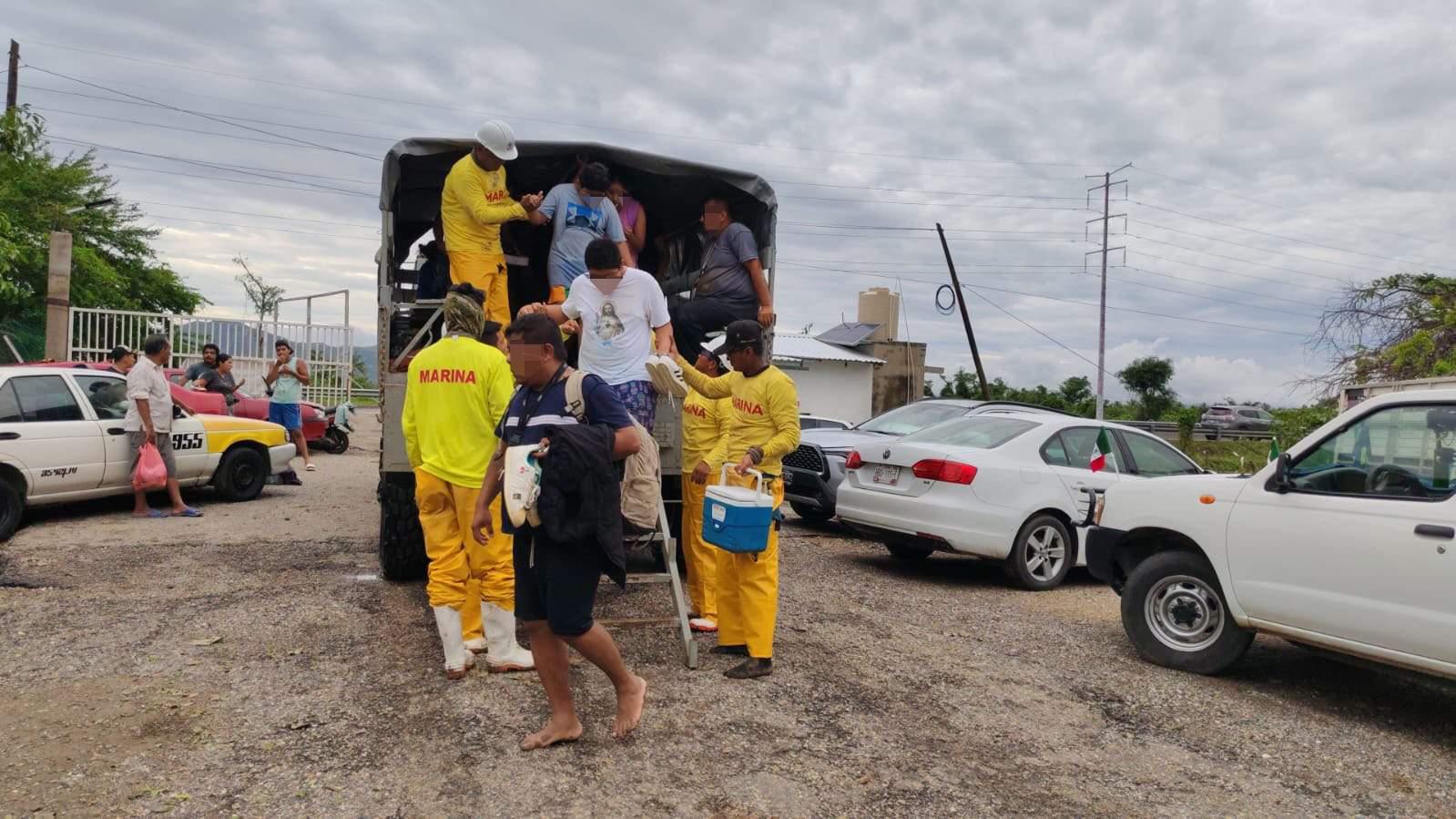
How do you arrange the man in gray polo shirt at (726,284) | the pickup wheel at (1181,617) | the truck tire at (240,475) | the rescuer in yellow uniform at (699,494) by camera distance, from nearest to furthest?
the pickup wheel at (1181,617), the rescuer in yellow uniform at (699,494), the man in gray polo shirt at (726,284), the truck tire at (240,475)

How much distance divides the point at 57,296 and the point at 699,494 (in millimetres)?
14545

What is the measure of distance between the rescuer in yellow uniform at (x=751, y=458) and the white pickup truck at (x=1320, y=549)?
2258 mm

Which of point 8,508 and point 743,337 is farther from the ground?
point 743,337

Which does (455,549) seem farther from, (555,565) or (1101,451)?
(1101,451)

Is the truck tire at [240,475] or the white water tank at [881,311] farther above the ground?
the white water tank at [881,311]

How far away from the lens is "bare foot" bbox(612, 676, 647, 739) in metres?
3.95

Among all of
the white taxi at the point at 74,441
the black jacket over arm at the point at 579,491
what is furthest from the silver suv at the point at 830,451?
the white taxi at the point at 74,441

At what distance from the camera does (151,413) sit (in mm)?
8930

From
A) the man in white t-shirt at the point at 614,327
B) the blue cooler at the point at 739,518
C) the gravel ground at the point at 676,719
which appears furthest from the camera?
the man in white t-shirt at the point at 614,327

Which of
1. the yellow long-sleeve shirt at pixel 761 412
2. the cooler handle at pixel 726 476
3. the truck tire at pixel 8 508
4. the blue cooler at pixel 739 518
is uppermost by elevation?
the yellow long-sleeve shirt at pixel 761 412

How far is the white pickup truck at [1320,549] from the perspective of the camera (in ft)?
14.3

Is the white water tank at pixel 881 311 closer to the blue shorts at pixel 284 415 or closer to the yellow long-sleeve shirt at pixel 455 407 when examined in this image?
the blue shorts at pixel 284 415

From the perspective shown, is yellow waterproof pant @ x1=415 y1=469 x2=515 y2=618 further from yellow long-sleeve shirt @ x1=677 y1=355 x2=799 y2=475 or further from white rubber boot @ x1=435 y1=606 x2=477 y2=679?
yellow long-sleeve shirt @ x1=677 y1=355 x2=799 y2=475

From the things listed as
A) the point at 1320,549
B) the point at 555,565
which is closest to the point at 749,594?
the point at 555,565
